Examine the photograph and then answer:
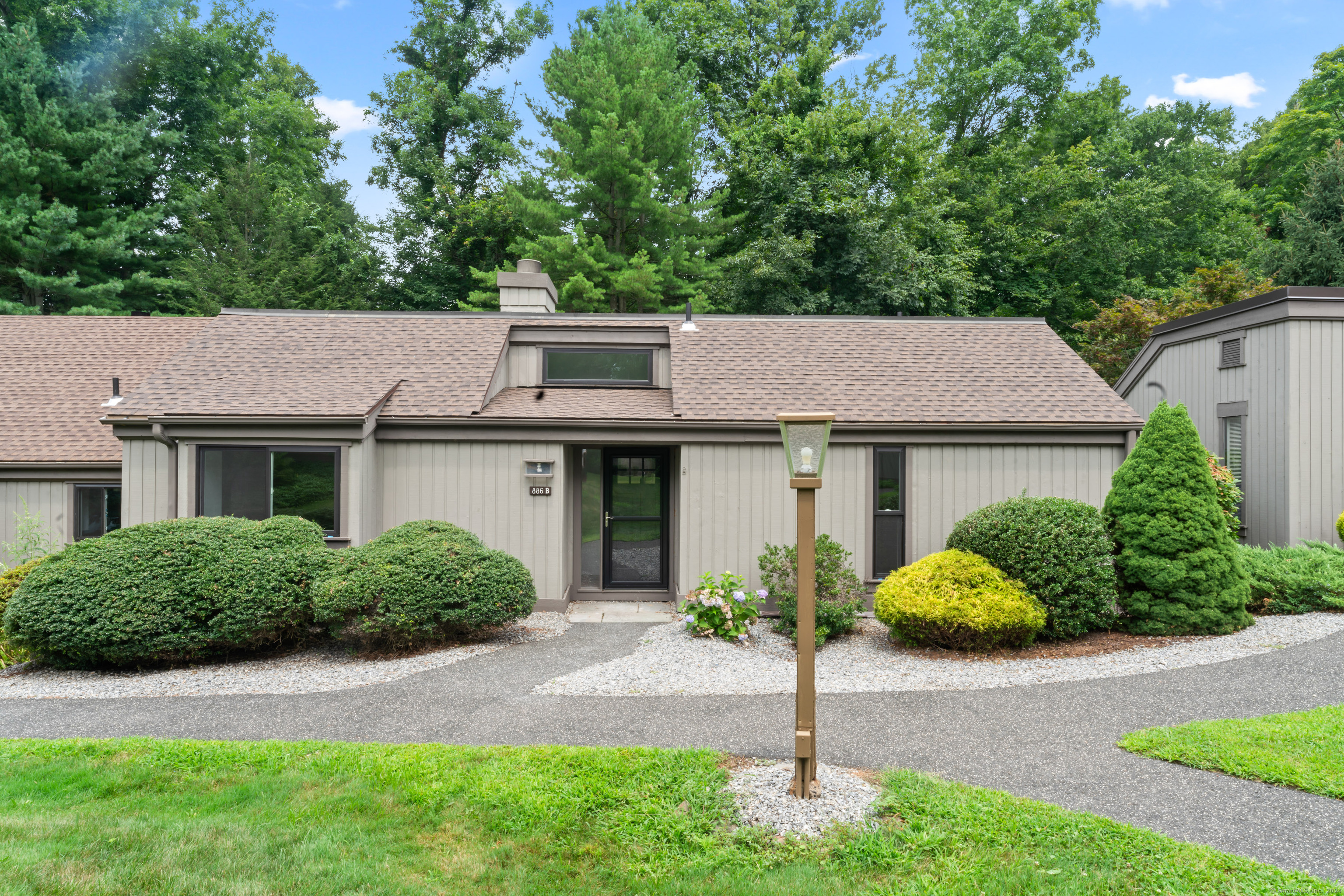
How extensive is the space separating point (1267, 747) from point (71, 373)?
53.9 feet

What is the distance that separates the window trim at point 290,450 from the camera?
9180 millimetres

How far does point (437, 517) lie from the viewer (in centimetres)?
988

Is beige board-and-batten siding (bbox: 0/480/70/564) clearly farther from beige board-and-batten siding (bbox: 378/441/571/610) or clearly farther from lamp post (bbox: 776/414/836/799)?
lamp post (bbox: 776/414/836/799)

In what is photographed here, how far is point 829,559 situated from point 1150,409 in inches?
329

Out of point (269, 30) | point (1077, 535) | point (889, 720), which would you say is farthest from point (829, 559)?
point (269, 30)

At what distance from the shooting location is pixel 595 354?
38.5ft

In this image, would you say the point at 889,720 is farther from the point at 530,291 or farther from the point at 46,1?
the point at 46,1

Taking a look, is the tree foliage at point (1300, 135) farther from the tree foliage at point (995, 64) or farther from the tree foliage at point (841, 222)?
the tree foliage at point (841, 222)

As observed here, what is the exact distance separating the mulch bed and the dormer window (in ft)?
19.6

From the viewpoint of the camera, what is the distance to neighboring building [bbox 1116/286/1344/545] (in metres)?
9.54

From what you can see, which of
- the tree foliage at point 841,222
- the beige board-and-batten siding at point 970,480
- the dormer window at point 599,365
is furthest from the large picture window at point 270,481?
the tree foliage at point 841,222

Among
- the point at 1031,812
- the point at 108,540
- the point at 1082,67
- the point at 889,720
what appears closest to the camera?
the point at 1031,812

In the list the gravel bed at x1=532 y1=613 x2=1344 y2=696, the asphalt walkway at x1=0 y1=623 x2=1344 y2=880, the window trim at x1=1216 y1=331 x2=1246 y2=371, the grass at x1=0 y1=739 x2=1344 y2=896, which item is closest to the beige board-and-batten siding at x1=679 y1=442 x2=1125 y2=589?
the gravel bed at x1=532 y1=613 x2=1344 y2=696

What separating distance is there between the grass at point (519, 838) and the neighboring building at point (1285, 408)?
330 inches
